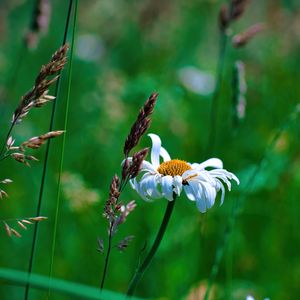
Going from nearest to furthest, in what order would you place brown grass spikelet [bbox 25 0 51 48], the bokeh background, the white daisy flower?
1. the white daisy flower
2. brown grass spikelet [bbox 25 0 51 48]
3. the bokeh background

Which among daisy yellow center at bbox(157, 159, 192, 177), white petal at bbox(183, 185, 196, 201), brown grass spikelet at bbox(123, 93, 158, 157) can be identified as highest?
brown grass spikelet at bbox(123, 93, 158, 157)

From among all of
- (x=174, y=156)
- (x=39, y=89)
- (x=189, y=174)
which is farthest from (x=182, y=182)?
(x=174, y=156)

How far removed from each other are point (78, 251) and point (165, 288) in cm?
37

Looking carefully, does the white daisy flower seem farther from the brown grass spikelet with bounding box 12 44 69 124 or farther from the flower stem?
the brown grass spikelet with bounding box 12 44 69 124

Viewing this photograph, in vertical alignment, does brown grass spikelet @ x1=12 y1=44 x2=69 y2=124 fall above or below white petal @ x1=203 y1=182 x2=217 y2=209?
above

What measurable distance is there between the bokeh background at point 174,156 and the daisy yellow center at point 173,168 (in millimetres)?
229

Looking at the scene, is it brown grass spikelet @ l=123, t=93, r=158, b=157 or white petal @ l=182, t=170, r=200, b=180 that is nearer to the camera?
brown grass spikelet @ l=123, t=93, r=158, b=157

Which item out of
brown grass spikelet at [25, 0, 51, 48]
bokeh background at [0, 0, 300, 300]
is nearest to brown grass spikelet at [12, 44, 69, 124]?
bokeh background at [0, 0, 300, 300]

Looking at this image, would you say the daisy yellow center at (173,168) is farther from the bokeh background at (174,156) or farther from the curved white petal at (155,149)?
the bokeh background at (174,156)

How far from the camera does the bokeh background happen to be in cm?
237

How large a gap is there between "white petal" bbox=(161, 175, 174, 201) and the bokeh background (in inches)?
13.0

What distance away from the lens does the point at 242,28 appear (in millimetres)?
5812

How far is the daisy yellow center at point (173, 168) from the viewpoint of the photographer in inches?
47.7

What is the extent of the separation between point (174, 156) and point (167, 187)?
189 cm
